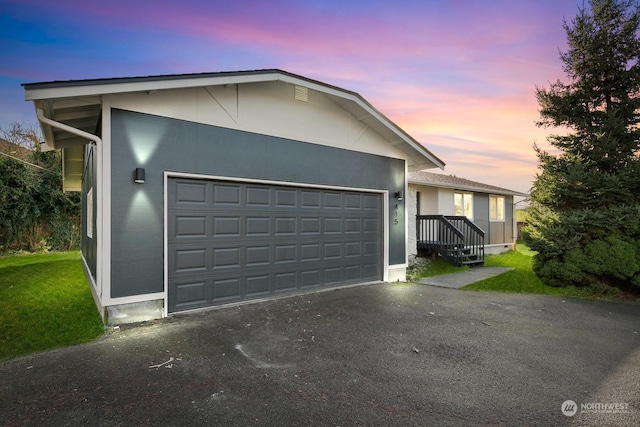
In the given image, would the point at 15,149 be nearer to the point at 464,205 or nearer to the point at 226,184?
the point at 226,184

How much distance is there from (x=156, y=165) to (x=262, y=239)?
2.32 meters

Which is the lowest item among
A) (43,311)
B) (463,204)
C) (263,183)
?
(43,311)

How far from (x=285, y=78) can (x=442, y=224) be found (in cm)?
830

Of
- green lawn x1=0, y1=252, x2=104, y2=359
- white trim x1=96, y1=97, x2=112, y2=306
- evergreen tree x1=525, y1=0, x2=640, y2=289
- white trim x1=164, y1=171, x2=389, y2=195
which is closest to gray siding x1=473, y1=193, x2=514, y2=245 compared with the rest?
evergreen tree x1=525, y1=0, x2=640, y2=289

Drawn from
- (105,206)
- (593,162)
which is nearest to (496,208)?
(593,162)

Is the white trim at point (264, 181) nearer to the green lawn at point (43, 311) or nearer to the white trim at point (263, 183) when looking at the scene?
the white trim at point (263, 183)

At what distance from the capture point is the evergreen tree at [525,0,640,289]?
7277 mm

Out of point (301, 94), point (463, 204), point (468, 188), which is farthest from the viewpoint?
point (463, 204)

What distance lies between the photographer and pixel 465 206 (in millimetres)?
15031

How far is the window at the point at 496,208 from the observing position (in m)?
16.5

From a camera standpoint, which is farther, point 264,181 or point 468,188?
point 468,188

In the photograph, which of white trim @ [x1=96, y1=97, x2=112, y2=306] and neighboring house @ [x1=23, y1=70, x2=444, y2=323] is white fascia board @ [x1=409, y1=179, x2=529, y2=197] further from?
white trim @ [x1=96, y1=97, x2=112, y2=306]

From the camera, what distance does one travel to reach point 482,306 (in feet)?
20.8

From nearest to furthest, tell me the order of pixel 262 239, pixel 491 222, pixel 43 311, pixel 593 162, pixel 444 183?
1. pixel 43 311
2. pixel 262 239
3. pixel 593 162
4. pixel 444 183
5. pixel 491 222
